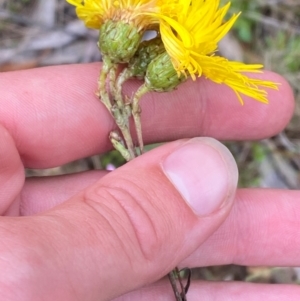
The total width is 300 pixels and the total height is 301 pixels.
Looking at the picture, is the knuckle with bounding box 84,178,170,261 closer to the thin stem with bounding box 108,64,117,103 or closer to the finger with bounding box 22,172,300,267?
the thin stem with bounding box 108,64,117,103

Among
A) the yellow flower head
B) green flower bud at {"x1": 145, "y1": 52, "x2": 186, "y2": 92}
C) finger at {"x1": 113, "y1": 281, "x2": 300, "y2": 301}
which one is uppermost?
the yellow flower head

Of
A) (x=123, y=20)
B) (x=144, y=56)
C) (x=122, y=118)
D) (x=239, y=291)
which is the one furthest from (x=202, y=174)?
(x=239, y=291)

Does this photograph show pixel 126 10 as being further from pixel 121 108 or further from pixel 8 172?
pixel 8 172

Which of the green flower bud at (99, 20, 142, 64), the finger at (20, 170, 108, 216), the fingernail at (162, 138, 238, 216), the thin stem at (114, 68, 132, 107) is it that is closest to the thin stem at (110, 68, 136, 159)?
the thin stem at (114, 68, 132, 107)

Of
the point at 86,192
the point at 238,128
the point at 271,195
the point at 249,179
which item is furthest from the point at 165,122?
the point at 249,179

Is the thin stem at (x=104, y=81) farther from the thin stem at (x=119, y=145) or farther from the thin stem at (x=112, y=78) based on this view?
the thin stem at (x=119, y=145)

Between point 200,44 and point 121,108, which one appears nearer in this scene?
point 200,44

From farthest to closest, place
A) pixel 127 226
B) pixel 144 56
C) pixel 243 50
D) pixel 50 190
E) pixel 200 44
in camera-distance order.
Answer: pixel 243 50 → pixel 50 190 → pixel 144 56 → pixel 200 44 → pixel 127 226

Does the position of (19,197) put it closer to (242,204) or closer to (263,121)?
(242,204)
